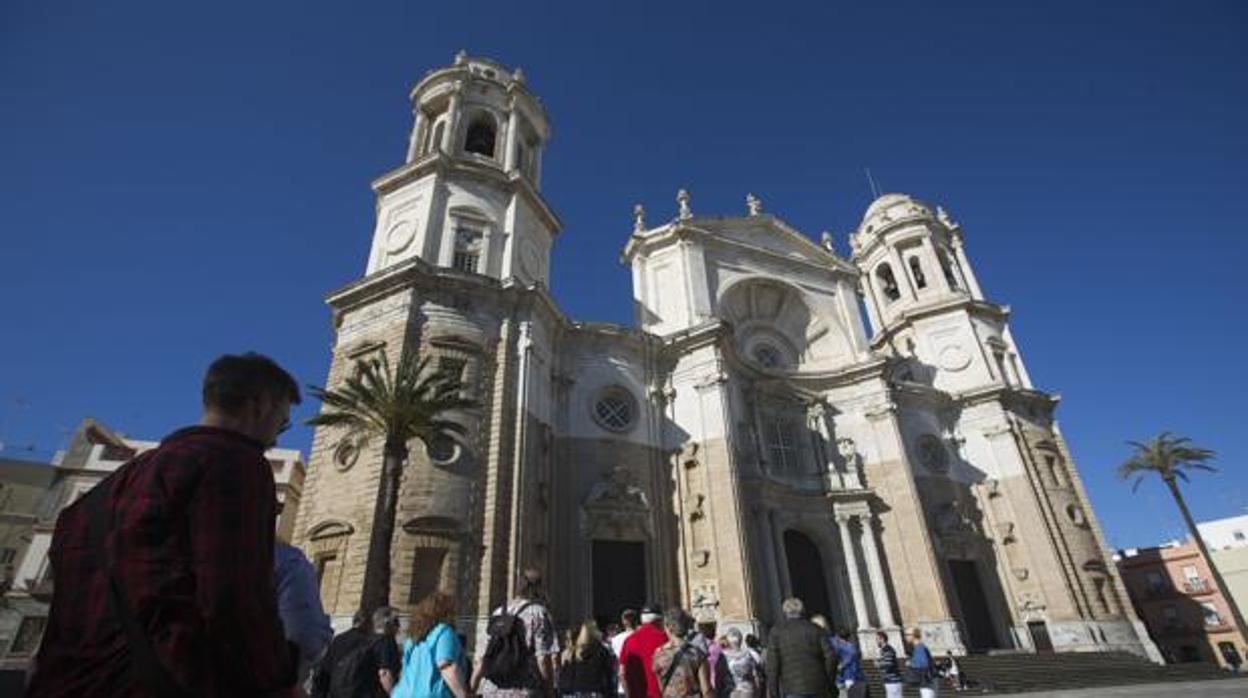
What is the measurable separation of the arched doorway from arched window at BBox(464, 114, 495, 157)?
2186cm

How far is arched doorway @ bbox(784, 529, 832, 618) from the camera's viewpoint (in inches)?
964

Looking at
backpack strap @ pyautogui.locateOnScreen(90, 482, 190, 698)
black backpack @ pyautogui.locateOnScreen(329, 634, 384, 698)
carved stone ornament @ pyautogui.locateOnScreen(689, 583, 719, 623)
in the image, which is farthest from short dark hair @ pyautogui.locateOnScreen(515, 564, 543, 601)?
carved stone ornament @ pyautogui.locateOnScreen(689, 583, 719, 623)

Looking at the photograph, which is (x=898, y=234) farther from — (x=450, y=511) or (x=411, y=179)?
(x=450, y=511)

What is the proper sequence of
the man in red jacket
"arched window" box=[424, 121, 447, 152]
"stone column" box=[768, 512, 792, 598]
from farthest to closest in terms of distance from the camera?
"arched window" box=[424, 121, 447, 152] < "stone column" box=[768, 512, 792, 598] < the man in red jacket

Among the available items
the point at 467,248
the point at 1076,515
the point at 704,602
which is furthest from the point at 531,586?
the point at 1076,515

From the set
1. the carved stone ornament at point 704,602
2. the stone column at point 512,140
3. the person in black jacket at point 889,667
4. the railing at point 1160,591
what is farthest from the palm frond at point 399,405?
the railing at point 1160,591

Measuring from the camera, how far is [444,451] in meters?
18.5

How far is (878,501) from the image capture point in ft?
87.3

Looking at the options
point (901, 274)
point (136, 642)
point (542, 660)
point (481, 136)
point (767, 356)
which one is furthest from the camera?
point (901, 274)

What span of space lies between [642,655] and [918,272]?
1472 inches

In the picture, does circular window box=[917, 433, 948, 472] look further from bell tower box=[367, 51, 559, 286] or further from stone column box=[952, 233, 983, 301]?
bell tower box=[367, 51, 559, 286]

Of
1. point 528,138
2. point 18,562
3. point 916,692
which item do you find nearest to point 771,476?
point 916,692

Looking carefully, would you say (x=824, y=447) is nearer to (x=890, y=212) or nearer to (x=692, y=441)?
(x=692, y=441)

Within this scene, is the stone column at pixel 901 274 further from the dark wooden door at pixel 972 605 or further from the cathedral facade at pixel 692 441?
the dark wooden door at pixel 972 605
